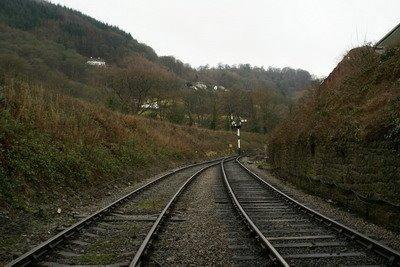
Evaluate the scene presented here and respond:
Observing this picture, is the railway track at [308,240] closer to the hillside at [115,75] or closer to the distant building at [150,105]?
the hillside at [115,75]

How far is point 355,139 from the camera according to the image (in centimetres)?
1092

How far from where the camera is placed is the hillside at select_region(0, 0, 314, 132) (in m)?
47.1

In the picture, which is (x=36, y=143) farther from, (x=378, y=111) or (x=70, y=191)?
(x=378, y=111)

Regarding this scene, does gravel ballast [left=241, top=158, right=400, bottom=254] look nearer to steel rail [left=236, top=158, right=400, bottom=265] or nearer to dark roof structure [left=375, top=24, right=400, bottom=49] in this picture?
steel rail [left=236, top=158, right=400, bottom=265]

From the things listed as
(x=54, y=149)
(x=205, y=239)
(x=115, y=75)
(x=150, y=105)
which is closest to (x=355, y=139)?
(x=205, y=239)

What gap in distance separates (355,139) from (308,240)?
4.44 metres

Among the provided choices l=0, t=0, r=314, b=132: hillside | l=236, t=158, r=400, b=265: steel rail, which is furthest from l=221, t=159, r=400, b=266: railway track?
l=0, t=0, r=314, b=132: hillside

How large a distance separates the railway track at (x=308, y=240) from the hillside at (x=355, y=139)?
4.98 ft

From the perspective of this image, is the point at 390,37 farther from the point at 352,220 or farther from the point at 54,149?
the point at 54,149

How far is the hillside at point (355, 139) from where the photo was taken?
30.1 ft

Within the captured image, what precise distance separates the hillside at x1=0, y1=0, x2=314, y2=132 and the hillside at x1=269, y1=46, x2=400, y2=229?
1141 cm

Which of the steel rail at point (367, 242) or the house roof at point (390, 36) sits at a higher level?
the house roof at point (390, 36)

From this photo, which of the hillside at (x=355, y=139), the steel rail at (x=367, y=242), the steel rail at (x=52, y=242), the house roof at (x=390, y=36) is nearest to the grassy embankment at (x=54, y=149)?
the steel rail at (x=52, y=242)

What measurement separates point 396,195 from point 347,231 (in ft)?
5.44
